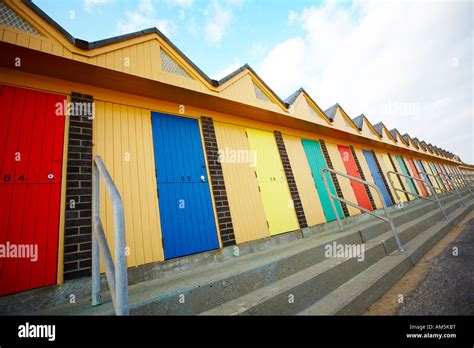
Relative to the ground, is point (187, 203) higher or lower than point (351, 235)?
higher

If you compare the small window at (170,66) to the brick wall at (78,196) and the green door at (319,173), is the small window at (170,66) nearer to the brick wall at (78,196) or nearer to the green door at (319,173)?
the brick wall at (78,196)

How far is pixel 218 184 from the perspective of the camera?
14.9ft

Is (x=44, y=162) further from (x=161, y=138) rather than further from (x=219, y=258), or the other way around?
(x=219, y=258)

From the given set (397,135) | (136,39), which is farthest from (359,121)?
(136,39)

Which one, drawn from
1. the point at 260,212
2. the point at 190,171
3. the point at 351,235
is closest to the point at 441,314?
the point at 351,235

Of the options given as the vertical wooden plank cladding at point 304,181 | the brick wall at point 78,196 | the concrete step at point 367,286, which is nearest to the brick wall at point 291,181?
the vertical wooden plank cladding at point 304,181

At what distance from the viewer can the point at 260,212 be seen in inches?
197

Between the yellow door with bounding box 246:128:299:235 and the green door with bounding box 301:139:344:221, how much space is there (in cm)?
153

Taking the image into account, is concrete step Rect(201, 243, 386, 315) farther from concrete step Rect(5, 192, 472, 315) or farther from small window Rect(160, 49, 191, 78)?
small window Rect(160, 49, 191, 78)

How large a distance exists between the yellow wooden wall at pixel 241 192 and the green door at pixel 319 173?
264 cm

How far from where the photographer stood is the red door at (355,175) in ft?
26.6

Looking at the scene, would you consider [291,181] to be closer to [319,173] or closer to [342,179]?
[319,173]

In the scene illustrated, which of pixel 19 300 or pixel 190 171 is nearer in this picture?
pixel 19 300
